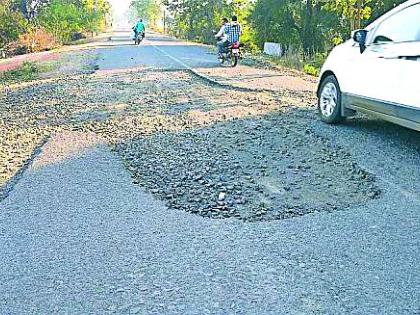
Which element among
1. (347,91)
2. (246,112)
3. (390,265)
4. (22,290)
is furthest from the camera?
(246,112)

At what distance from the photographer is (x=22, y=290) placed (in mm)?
3490

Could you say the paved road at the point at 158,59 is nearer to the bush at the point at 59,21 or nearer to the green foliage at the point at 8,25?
the green foliage at the point at 8,25

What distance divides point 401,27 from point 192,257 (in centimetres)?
444

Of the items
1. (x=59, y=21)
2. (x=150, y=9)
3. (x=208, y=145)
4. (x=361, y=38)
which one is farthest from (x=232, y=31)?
(x=150, y=9)

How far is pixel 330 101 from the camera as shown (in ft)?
27.1

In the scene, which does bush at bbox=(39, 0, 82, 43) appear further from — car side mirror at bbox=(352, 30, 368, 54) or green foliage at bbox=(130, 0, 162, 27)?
green foliage at bbox=(130, 0, 162, 27)

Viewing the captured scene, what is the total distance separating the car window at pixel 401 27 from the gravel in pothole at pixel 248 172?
1.60 meters

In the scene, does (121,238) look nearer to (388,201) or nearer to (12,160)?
(388,201)

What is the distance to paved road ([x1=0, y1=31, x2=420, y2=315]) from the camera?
10.8ft

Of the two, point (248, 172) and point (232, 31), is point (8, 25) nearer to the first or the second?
point (232, 31)

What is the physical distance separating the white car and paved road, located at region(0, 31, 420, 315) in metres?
1.14

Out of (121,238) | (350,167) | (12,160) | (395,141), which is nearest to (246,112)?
(395,141)

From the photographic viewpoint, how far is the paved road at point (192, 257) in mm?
3287

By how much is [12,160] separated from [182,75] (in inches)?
374
